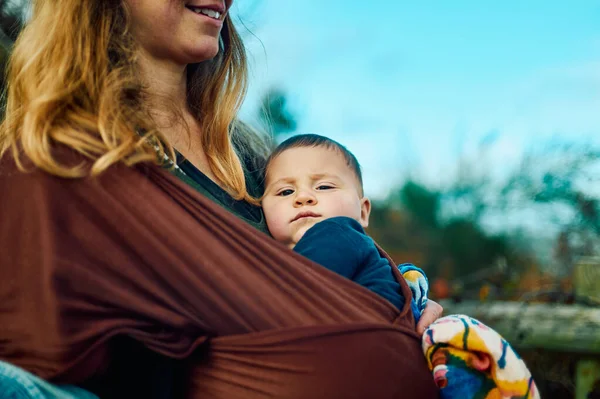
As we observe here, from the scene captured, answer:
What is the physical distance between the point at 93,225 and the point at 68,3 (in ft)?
2.16

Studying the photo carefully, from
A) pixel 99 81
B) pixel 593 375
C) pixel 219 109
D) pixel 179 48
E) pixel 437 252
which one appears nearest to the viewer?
A: pixel 99 81

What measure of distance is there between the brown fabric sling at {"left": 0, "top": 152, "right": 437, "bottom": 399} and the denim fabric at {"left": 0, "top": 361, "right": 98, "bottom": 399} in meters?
0.02

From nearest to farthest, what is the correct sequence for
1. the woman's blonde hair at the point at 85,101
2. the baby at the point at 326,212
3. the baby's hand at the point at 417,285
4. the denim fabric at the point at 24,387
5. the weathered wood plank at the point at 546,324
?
the denim fabric at the point at 24,387
the woman's blonde hair at the point at 85,101
the baby at the point at 326,212
the baby's hand at the point at 417,285
the weathered wood plank at the point at 546,324

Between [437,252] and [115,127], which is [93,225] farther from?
[437,252]

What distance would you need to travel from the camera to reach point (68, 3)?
5.79ft

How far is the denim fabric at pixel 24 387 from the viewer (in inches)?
52.5

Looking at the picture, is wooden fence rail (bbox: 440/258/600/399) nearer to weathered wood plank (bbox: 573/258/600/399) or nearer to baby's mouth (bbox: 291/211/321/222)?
weathered wood plank (bbox: 573/258/600/399)

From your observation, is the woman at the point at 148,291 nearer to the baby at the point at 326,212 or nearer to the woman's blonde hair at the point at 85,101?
the woman's blonde hair at the point at 85,101

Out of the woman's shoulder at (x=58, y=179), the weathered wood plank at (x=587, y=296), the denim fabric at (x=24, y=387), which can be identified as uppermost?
the woman's shoulder at (x=58, y=179)

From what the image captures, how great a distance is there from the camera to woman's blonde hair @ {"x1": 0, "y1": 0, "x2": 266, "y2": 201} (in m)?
1.47

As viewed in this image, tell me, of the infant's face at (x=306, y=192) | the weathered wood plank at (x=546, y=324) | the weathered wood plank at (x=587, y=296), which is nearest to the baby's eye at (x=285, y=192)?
the infant's face at (x=306, y=192)

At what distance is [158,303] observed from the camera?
1.42 meters

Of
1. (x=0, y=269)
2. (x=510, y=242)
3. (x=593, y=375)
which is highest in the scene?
(x=0, y=269)

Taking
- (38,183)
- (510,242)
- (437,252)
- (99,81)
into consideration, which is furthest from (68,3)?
(437,252)
